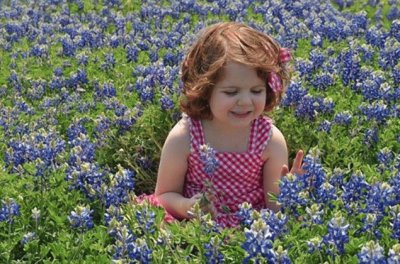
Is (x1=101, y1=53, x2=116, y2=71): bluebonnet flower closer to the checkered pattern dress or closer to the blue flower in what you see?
the checkered pattern dress

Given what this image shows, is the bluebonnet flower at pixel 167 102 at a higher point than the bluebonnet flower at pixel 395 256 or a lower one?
lower

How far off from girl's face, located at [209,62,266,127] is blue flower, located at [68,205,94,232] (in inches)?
38.3

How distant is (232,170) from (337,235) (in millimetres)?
1507

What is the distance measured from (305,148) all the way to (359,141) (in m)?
0.35

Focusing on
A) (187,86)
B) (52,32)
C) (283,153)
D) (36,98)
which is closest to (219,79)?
(187,86)

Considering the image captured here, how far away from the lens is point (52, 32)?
8273 millimetres

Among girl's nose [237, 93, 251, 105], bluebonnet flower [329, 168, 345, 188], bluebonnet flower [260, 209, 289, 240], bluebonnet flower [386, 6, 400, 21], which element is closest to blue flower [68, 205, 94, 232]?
bluebonnet flower [260, 209, 289, 240]

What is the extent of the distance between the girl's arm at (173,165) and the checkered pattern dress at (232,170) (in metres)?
0.04

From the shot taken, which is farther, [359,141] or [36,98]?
[36,98]

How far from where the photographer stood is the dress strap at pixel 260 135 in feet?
14.0

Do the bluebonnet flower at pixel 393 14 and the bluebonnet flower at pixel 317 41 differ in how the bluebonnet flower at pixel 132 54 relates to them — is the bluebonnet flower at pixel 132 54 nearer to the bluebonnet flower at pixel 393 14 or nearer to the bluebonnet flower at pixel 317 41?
the bluebonnet flower at pixel 317 41

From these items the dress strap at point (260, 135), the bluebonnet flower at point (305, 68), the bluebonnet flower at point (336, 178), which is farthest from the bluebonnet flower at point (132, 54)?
the bluebonnet flower at point (336, 178)

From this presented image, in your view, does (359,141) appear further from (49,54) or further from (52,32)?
(52,32)

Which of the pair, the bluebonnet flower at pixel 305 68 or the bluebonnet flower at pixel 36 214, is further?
the bluebonnet flower at pixel 305 68
